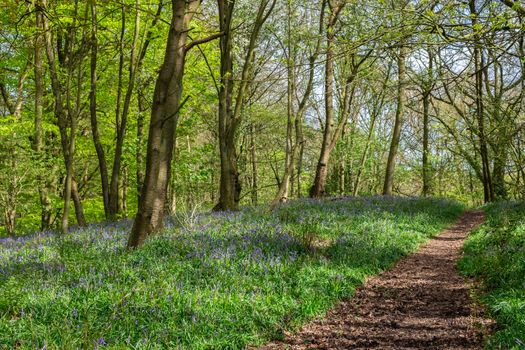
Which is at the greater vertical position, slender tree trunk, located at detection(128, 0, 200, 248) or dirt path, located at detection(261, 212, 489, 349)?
slender tree trunk, located at detection(128, 0, 200, 248)

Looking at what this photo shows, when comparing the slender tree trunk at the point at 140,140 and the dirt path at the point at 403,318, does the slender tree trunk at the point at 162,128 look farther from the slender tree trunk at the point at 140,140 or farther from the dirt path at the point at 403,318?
the slender tree trunk at the point at 140,140

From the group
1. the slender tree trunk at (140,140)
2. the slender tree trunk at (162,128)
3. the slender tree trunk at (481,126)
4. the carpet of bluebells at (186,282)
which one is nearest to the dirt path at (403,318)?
the carpet of bluebells at (186,282)

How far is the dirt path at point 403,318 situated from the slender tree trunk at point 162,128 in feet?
13.9

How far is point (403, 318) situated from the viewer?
608 centimetres

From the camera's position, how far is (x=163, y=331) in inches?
185

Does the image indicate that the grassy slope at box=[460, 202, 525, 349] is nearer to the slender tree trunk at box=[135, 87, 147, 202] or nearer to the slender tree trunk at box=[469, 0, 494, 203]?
the slender tree trunk at box=[469, 0, 494, 203]

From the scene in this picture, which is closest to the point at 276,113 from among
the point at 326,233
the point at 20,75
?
the point at 20,75

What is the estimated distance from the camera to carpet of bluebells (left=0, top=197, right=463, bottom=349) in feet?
15.5

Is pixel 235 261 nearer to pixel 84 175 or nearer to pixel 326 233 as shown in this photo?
pixel 326 233

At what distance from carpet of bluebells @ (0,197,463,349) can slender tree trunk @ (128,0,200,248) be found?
42 centimetres

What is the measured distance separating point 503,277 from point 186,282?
195 inches

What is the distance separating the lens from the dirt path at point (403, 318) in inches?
203

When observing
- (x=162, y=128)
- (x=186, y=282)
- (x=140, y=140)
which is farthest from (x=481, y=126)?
(x=186, y=282)

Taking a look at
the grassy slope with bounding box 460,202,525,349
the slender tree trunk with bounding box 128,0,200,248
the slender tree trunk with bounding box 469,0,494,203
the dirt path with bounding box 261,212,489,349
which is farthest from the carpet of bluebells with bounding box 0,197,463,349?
the slender tree trunk with bounding box 469,0,494,203
